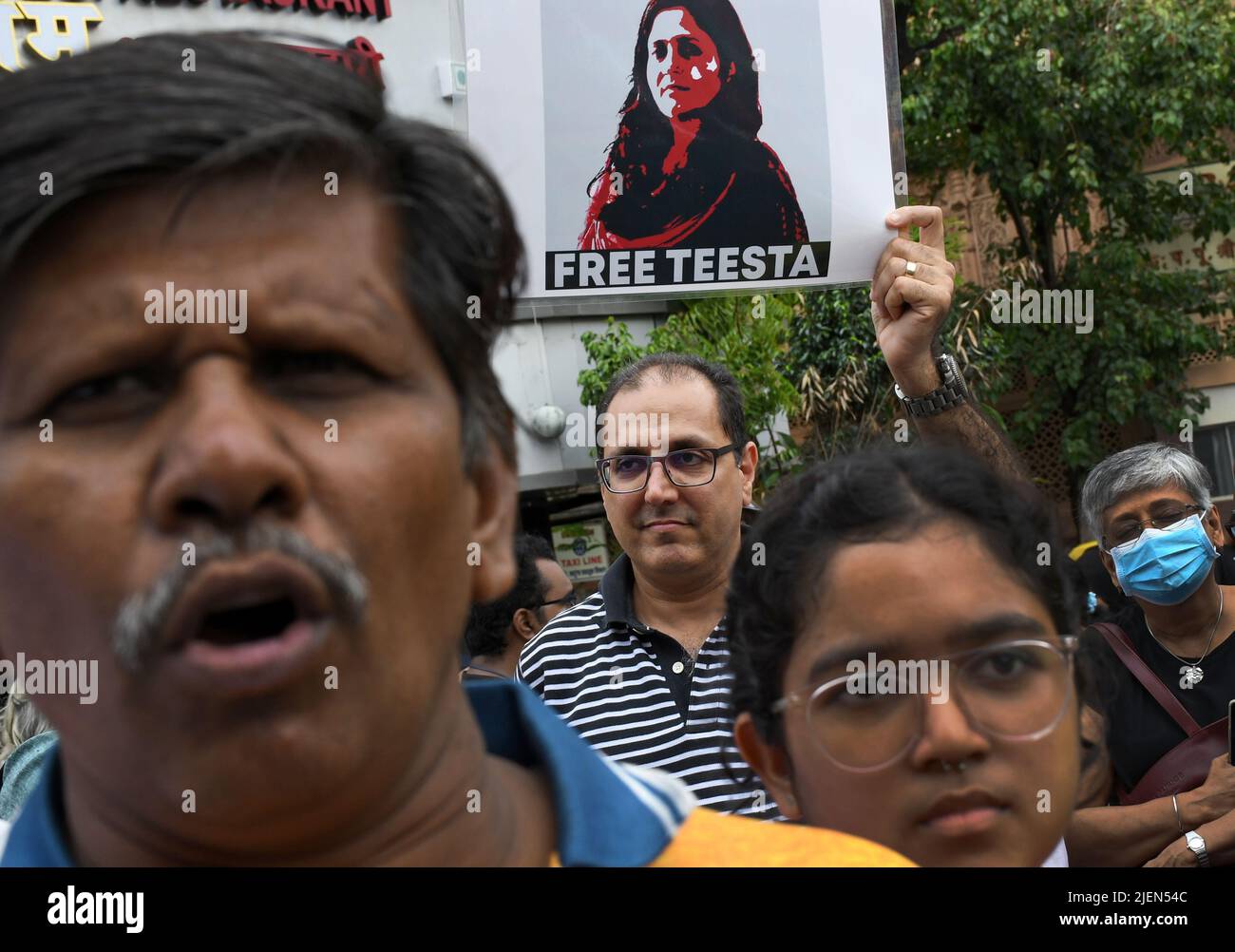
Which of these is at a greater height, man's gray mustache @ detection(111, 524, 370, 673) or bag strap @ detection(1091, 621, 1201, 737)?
man's gray mustache @ detection(111, 524, 370, 673)

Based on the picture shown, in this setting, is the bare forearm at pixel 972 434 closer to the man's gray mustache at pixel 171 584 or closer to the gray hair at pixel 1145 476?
the gray hair at pixel 1145 476

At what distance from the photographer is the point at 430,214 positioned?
123cm

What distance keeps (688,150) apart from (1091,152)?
12558 mm

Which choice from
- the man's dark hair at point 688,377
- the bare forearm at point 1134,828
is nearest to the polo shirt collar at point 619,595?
the man's dark hair at point 688,377

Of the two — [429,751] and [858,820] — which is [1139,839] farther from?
[429,751]

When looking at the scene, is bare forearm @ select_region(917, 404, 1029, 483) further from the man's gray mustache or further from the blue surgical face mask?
the man's gray mustache

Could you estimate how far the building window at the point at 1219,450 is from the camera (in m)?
17.8

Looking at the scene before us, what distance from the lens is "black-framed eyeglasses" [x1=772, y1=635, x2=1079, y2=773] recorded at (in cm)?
151

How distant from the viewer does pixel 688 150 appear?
2564 mm

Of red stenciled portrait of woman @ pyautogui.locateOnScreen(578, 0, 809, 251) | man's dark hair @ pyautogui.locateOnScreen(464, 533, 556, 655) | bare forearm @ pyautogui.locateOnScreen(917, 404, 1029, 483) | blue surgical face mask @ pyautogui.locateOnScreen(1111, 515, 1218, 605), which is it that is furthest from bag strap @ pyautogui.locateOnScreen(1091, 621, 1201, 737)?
man's dark hair @ pyautogui.locateOnScreen(464, 533, 556, 655)

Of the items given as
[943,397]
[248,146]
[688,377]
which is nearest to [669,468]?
[688,377]

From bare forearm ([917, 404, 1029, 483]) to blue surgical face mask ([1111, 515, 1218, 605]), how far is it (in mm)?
1099

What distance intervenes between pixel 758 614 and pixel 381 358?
90 cm

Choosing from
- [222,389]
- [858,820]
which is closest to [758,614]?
[858,820]
